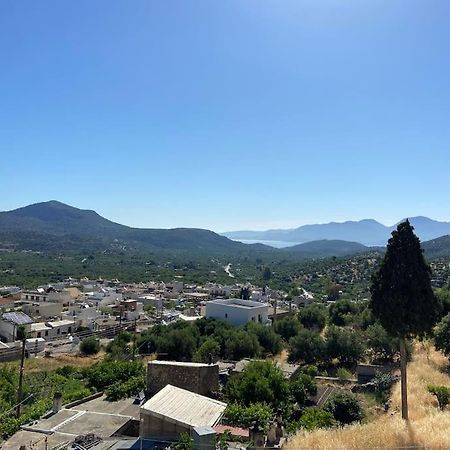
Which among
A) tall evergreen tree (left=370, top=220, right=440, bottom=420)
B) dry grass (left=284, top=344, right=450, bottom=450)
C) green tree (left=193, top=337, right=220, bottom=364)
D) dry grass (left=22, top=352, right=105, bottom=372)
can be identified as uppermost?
tall evergreen tree (left=370, top=220, right=440, bottom=420)

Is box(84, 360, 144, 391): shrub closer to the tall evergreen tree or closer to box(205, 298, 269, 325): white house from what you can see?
the tall evergreen tree

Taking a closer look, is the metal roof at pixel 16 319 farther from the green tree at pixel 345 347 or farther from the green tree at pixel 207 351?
the green tree at pixel 345 347

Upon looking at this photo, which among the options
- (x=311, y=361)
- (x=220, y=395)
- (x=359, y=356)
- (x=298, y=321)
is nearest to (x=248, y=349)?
(x=311, y=361)

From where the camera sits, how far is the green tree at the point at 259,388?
62.4 ft

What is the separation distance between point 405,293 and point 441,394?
5.18 meters

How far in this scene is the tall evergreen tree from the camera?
1462 cm

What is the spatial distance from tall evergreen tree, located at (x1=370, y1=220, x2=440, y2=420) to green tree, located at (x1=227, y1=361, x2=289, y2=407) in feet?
19.1

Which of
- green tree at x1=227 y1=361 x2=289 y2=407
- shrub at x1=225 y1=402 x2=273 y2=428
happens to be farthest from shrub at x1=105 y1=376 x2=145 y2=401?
shrub at x1=225 y1=402 x2=273 y2=428

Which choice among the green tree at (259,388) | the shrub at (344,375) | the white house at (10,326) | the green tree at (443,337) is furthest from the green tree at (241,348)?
the white house at (10,326)

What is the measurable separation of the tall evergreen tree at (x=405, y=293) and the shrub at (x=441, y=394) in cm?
286

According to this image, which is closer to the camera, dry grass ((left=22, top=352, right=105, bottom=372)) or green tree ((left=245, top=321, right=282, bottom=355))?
dry grass ((left=22, top=352, right=105, bottom=372))

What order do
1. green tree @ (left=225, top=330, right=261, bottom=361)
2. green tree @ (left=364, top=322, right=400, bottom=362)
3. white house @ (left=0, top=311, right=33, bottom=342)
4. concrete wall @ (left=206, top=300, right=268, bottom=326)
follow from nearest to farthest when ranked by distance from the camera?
green tree @ (left=364, top=322, right=400, bottom=362) < green tree @ (left=225, top=330, right=261, bottom=361) < concrete wall @ (left=206, top=300, right=268, bottom=326) < white house @ (left=0, top=311, right=33, bottom=342)

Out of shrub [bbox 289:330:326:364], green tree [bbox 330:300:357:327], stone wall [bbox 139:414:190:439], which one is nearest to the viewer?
stone wall [bbox 139:414:190:439]

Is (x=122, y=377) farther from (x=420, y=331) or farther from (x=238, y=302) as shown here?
(x=238, y=302)
